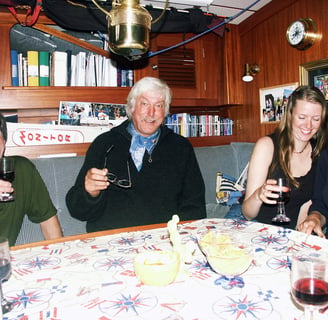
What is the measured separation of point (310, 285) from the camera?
0.63 metres

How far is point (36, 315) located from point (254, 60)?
304 cm

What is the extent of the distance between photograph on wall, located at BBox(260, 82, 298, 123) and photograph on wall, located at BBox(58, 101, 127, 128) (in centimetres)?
135

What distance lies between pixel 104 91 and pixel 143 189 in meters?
1.19

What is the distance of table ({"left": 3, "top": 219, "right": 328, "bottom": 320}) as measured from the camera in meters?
0.70

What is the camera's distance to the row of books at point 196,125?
312 centimetres

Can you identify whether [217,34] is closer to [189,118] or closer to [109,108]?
[189,118]

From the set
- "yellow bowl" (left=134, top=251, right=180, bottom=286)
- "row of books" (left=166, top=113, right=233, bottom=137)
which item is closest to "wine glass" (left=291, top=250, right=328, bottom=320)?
"yellow bowl" (left=134, top=251, right=180, bottom=286)

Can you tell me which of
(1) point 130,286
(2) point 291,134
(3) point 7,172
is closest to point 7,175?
(3) point 7,172

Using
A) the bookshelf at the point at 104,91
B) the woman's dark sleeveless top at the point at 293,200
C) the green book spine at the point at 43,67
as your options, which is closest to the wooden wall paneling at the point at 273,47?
the bookshelf at the point at 104,91

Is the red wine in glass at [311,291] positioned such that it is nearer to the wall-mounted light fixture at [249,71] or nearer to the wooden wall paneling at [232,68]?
the wall-mounted light fixture at [249,71]

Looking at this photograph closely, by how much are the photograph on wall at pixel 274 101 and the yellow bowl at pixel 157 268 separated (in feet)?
7.77

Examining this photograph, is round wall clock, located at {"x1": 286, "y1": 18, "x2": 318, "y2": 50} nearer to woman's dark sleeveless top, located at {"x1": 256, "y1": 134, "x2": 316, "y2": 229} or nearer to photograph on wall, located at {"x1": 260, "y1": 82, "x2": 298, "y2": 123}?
photograph on wall, located at {"x1": 260, "y1": 82, "x2": 298, "y2": 123}

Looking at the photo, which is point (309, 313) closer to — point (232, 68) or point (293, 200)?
point (293, 200)

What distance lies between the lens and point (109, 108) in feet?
8.82
